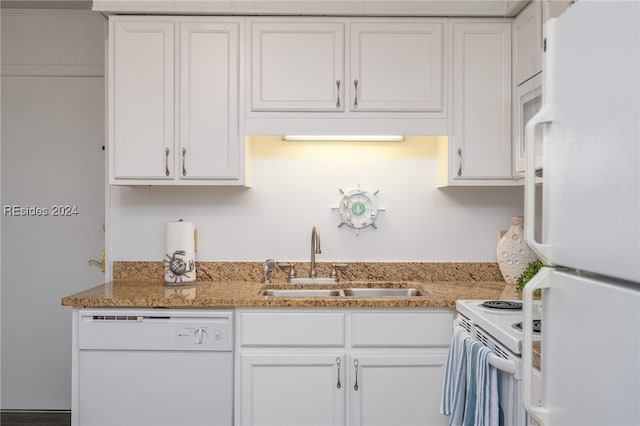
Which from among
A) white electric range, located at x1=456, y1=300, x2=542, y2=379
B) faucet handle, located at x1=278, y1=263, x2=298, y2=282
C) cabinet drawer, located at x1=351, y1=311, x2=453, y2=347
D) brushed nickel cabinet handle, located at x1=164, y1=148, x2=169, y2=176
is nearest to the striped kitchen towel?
white electric range, located at x1=456, y1=300, x2=542, y2=379

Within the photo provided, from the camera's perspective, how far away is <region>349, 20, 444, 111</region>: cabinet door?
8.42 ft

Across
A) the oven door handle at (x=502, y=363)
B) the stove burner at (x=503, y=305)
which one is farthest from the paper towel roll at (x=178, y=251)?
the oven door handle at (x=502, y=363)

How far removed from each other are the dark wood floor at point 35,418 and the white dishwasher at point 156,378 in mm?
1047

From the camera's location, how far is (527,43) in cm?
242

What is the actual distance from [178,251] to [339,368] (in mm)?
1043

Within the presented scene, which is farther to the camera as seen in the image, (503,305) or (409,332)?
(409,332)

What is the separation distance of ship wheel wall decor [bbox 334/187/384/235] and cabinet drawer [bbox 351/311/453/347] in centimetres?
74

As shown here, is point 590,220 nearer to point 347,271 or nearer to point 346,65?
point 346,65

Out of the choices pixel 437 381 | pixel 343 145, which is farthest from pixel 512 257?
pixel 343 145

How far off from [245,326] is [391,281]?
3.12 ft

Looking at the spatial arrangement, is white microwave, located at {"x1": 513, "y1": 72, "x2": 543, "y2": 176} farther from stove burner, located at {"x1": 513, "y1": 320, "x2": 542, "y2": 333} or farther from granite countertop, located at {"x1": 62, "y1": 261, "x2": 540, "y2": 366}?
stove burner, located at {"x1": 513, "y1": 320, "x2": 542, "y2": 333}

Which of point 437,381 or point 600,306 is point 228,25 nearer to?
point 437,381

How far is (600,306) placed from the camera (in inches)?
33.2

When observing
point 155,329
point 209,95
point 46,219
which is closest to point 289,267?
point 155,329
